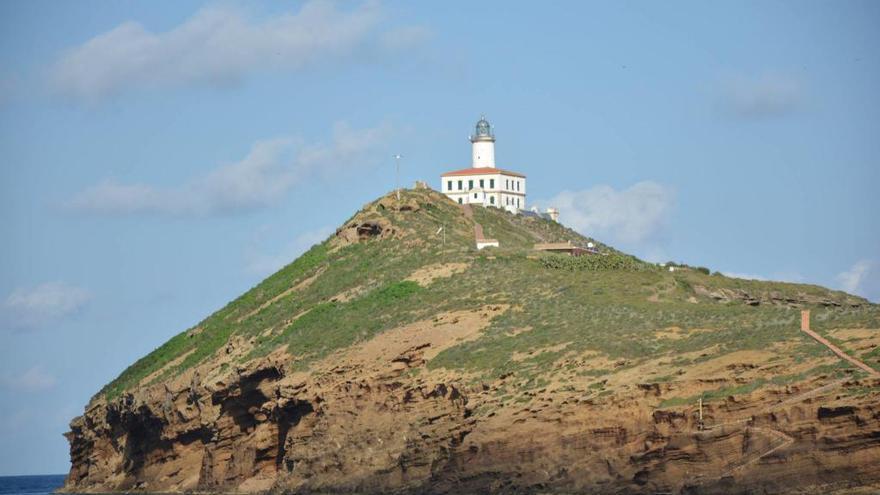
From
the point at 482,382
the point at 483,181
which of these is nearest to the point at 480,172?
the point at 483,181

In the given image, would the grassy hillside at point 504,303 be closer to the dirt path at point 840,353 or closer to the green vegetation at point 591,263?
the green vegetation at point 591,263

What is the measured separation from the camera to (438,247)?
333 feet

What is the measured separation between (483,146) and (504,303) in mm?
48732

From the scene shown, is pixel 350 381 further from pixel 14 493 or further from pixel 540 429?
pixel 14 493

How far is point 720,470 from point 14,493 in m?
81.3

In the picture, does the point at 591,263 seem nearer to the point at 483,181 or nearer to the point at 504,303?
the point at 504,303

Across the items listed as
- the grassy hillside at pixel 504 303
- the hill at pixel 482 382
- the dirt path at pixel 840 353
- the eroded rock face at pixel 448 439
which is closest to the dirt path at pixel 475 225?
the grassy hillside at pixel 504 303

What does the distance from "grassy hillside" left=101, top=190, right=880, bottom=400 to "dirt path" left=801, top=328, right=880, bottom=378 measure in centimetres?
39

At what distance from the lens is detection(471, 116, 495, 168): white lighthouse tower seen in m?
134

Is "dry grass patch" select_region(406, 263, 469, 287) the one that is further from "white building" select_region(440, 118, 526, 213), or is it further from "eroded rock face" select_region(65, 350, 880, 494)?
"white building" select_region(440, 118, 526, 213)

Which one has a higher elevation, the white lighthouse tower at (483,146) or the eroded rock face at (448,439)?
the white lighthouse tower at (483,146)

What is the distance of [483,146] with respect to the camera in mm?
133875

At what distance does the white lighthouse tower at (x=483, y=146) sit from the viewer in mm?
133875

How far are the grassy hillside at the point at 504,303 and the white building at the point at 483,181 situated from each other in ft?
30.7
